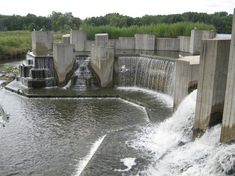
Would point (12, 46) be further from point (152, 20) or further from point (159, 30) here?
point (159, 30)

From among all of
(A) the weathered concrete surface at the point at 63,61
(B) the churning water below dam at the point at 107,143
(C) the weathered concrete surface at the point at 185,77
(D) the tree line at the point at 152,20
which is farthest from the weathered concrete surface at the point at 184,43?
(C) the weathered concrete surface at the point at 185,77

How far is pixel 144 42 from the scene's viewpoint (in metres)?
22.1

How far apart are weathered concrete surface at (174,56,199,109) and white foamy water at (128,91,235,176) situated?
550 mm

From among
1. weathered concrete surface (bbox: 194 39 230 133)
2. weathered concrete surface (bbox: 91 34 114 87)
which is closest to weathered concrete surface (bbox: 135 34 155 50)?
weathered concrete surface (bbox: 91 34 114 87)

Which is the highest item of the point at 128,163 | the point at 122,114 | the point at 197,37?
the point at 197,37

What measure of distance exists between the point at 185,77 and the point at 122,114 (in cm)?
282

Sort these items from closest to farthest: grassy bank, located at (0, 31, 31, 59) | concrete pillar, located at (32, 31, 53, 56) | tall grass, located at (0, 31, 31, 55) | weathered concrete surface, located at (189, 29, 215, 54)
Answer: weathered concrete surface, located at (189, 29, 215, 54) < concrete pillar, located at (32, 31, 53, 56) < grassy bank, located at (0, 31, 31, 59) < tall grass, located at (0, 31, 31, 55)

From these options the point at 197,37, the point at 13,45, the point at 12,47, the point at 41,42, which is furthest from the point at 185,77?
the point at 13,45

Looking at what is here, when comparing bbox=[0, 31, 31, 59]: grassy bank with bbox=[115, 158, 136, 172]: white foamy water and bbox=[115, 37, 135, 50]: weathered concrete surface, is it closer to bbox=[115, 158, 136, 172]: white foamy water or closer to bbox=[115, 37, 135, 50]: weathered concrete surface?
bbox=[115, 37, 135, 50]: weathered concrete surface

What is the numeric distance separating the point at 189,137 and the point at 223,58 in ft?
8.36

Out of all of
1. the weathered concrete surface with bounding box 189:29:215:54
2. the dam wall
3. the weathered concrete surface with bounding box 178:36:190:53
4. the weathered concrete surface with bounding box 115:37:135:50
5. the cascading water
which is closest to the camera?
the cascading water

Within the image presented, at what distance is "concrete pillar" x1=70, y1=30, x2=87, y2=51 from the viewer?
21817mm

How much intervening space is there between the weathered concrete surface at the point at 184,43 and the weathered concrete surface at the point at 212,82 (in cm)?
1216

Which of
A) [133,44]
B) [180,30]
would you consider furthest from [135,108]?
[180,30]
